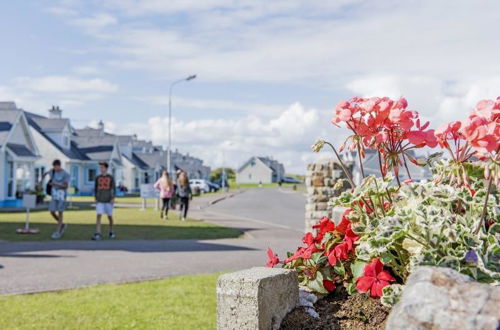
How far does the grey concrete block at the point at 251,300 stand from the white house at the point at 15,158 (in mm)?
32968

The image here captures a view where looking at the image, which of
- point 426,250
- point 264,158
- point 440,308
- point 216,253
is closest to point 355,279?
point 426,250

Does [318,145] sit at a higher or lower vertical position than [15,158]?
lower

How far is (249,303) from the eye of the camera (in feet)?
8.04

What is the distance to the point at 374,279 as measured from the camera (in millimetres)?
2531

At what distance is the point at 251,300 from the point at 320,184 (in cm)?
975

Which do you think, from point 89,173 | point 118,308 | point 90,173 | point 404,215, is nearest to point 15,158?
point 89,173

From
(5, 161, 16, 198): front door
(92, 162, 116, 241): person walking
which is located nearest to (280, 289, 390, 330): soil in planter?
(92, 162, 116, 241): person walking

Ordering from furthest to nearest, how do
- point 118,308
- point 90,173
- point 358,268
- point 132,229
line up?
point 90,173, point 132,229, point 118,308, point 358,268

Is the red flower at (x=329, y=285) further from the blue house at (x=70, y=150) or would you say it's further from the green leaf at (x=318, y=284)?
the blue house at (x=70, y=150)

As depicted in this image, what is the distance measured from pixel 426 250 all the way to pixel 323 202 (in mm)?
9946

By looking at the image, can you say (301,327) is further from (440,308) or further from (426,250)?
(440,308)

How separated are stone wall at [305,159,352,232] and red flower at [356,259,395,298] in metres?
9.40

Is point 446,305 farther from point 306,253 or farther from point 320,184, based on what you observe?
point 320,184

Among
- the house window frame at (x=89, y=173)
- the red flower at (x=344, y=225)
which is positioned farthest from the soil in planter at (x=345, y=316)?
the house window frame at (x=89, y=173)
